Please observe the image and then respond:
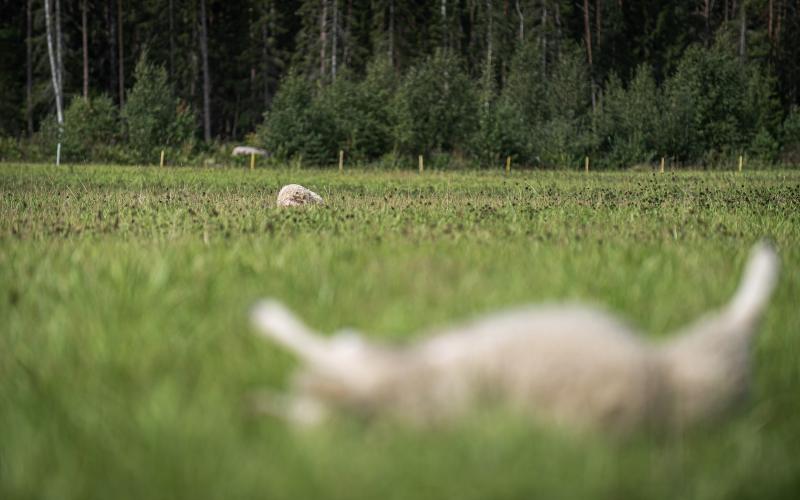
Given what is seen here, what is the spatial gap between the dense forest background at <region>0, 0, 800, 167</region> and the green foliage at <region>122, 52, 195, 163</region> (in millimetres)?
93

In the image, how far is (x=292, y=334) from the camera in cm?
301

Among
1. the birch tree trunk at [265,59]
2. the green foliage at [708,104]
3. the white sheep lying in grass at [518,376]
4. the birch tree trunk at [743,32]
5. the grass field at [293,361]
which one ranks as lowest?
the grass field at [293,361]

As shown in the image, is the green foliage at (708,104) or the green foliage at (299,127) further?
the green foliage at (708,104)

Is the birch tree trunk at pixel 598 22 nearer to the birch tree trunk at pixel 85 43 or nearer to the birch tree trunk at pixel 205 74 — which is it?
the birch tree trunk at pixel 205 74

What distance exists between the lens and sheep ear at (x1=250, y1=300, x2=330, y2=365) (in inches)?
114

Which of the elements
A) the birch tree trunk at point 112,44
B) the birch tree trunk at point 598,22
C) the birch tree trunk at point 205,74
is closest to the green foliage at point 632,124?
the birch tree trunk at point 598,22

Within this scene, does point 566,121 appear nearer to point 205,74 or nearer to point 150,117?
point 150,117

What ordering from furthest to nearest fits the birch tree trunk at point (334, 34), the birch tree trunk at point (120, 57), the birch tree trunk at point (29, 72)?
the birch tree trunk at point (120, 57) → the birch tree trunk at point (334, 34) → the birch tree trunk at point (29, 72)

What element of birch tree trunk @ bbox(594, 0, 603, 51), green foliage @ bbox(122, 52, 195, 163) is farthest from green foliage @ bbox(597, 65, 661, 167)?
green foliage @ bbox(122, 52, 195, 163)

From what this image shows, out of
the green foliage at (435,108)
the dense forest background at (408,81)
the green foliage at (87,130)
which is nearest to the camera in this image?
Result: the green foliage at (87,130)

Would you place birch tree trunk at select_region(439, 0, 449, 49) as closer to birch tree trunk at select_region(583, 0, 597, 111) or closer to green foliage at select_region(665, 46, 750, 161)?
birch tree trunk at select_region(583, 0, 597, 111)

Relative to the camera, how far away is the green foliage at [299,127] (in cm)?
4338

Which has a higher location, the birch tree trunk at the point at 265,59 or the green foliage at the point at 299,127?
the birch tree trunk at the point at 265,59

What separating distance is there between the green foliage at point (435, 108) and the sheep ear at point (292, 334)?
41.6m
